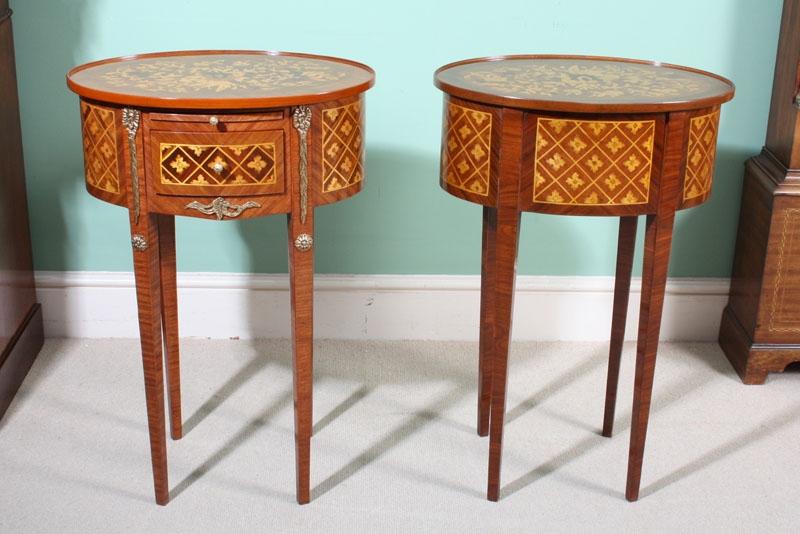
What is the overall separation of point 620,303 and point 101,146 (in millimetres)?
1331

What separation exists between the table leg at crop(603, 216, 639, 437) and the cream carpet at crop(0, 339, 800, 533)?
0.33 ft

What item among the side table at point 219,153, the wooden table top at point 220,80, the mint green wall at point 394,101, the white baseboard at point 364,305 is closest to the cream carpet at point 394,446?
the white baseboard at point 364,305

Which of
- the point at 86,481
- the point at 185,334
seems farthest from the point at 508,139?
the point at 185,334

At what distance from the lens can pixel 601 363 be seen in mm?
3121

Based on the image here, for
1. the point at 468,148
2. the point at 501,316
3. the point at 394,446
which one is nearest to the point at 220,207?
the point at 468,148

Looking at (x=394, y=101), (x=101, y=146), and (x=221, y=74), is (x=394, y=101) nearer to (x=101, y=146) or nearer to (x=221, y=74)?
(x=221, y=74)

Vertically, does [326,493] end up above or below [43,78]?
below

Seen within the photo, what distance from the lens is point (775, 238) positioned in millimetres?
2893

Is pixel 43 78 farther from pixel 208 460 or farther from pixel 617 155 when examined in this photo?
pixel 617 155

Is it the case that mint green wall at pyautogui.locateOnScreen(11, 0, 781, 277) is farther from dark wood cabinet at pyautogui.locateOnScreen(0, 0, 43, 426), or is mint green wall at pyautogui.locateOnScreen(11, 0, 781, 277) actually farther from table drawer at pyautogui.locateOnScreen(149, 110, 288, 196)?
table drawer at pyautogui.locateOnScreen(149, 110, 288, 196)

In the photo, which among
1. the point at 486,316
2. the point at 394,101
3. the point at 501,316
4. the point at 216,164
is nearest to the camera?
the point at 216,164

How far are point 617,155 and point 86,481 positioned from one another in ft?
4.85

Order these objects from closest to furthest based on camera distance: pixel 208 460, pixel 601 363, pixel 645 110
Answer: pixel 645 110, pixel 208 460, pixel 601 363

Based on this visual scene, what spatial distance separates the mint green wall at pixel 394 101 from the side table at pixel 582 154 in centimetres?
63
